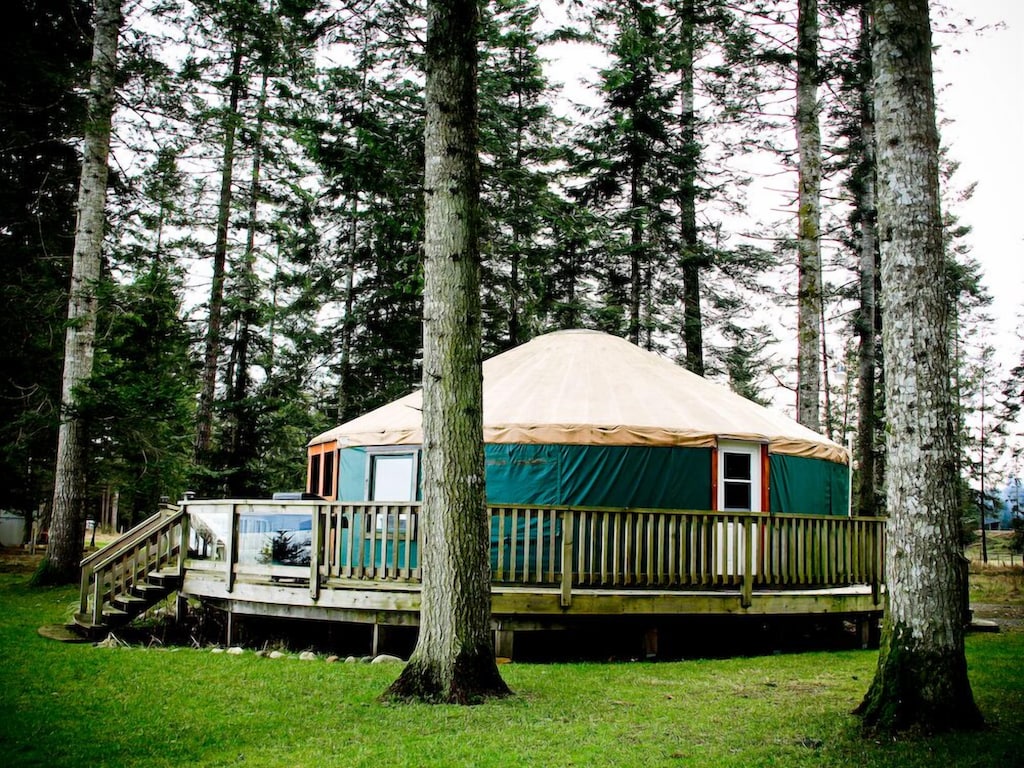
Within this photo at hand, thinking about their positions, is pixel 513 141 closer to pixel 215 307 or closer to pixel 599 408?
pixel 215 307

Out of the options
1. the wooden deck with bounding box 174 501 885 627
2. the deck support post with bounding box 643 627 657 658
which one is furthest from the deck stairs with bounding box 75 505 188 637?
the deck support post with bounding box 643 627 657 658

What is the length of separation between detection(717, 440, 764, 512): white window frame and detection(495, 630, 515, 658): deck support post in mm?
3439

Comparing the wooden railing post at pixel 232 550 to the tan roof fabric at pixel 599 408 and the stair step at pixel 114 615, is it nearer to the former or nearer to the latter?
the stair step at pixel 114 615

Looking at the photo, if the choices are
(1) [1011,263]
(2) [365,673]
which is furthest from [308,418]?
(1) [1011,263]

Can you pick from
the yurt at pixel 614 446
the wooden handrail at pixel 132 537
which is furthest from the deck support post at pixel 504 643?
the wooden handrail at pixel 132 537

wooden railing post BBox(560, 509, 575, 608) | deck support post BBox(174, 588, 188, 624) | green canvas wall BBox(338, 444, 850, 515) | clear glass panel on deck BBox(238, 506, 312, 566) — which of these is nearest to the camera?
wooden railing post BBox(560, 509, 575, 608)

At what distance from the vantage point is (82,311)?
1195 cm

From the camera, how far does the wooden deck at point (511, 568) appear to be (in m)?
7.73

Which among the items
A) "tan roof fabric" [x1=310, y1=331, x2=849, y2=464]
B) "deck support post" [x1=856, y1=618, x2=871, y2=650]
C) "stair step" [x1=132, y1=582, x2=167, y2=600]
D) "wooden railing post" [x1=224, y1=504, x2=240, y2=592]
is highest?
"tan roof fabric" [x1=310, y1=331, x2=849, y2=464]

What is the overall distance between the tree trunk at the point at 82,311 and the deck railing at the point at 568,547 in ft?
12.1

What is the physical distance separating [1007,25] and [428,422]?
7.96 metres

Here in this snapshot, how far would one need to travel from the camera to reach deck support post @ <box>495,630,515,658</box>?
25.3ft

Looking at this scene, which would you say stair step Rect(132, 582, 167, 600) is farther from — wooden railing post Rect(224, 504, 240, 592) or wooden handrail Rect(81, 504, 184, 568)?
wooden railing post Rect(224, 504, 240, 592)

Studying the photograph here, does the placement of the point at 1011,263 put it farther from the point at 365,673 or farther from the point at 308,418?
the point at 365,673
